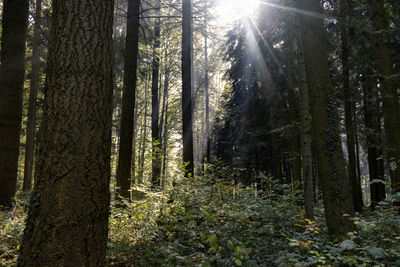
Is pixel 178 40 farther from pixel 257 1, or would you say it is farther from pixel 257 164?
pixel 257 164

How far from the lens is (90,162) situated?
8.61 feet

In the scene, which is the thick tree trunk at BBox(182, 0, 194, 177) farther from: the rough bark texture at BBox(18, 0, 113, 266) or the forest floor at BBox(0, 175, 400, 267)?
the rough bark texture at BBox(18, 0, 113, 266)

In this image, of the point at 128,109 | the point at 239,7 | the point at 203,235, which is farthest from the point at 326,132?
the point at 239,7

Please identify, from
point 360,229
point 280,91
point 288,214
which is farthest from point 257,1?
point 360,229

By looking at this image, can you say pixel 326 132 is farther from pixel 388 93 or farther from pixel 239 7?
pixel 239 7

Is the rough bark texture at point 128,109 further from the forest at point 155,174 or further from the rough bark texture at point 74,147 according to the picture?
the rough bark texture at point 74,147

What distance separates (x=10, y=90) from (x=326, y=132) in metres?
7.89

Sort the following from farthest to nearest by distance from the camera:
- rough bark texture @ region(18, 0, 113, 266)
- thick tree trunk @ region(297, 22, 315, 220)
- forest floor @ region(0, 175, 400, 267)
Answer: thick tree trunk @ region(297, 22, 315, 220), forest floor @ region(0, 175, 400, 267), rough bark texture @ region(18, 0, 113, 266)

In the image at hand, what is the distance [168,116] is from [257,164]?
9.76 m

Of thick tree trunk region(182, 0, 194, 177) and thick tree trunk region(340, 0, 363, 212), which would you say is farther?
thick tree trunk region(340, 0, 363, 212)

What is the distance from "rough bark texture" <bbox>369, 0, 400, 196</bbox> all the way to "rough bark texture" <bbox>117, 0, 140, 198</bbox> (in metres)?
7.33

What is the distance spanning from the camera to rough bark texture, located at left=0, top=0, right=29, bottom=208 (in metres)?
7.00

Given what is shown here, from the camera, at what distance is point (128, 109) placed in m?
7.59

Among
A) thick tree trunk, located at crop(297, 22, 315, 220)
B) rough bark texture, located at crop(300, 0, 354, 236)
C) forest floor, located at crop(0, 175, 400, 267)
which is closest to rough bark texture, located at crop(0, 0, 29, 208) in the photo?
forest floor, located at crop(0, 175, 400, 267)
